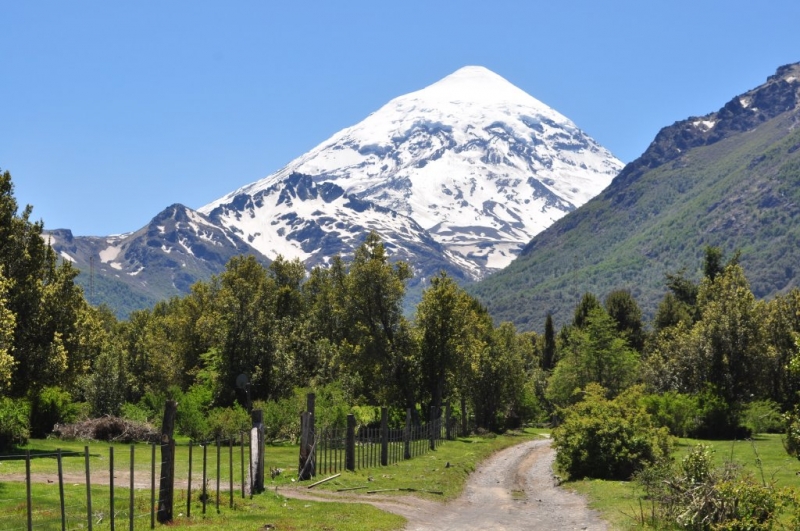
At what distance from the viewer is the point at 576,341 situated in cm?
9462

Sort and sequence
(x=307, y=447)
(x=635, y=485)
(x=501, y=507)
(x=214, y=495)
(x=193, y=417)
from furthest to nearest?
(x=193, y=417), (x=635, y=485), (x=307, y=447), (x=501, y=507), (x=214, y=495)

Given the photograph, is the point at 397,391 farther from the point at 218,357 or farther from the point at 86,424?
the point at 86,424

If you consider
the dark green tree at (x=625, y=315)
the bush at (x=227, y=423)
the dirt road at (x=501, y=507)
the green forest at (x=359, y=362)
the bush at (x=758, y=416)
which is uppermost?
the dark green tree at (x=625, y=315)

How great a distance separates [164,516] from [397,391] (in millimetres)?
44337

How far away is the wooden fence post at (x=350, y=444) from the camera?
37950 mm

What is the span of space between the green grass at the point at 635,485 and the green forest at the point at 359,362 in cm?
176

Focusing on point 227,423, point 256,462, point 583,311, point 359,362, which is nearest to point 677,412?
point 359,362

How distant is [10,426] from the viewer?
1575 inches

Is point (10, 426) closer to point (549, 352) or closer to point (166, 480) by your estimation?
point (166, 480)

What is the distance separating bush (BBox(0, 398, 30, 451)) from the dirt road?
16.4 m

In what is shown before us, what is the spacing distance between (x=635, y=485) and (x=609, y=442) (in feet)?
17.0

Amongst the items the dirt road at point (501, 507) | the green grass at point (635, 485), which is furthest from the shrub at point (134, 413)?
the green grass at point (635, 485)

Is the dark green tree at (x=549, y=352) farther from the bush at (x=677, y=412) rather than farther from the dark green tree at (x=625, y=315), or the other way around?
the bush at (x=677, y=412)

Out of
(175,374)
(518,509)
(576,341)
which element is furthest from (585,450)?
(576,341)
